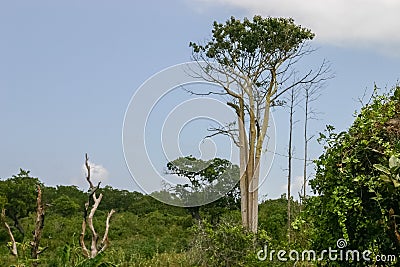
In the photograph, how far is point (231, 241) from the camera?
7031mm

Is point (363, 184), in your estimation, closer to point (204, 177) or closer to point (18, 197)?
point (204, 177)

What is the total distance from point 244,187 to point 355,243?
8.52 m

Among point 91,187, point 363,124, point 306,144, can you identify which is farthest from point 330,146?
point 306,144

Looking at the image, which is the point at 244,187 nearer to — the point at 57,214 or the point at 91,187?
the point at 57,214

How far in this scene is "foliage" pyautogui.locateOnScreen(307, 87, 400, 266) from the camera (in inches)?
128

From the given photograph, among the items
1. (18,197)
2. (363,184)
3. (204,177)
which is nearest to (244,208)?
(204,177)

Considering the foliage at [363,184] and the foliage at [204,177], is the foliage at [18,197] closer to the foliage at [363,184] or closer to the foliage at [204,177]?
the foliage at [204,177]

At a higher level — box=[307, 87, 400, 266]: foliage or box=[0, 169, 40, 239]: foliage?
box=[0, 169, 40, 239]: foliage

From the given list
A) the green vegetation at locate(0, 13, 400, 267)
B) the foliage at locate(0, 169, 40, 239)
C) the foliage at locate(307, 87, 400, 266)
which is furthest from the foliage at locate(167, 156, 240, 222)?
the foliage at locate(307, 87, 400, 266)

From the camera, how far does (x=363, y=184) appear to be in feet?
10.9

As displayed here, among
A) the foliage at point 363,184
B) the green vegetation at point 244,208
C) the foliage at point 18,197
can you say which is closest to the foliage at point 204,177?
the green vegetation at point 244,208

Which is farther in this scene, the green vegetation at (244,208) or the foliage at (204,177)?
the foliage at (204,177)

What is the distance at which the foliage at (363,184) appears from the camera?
325cm

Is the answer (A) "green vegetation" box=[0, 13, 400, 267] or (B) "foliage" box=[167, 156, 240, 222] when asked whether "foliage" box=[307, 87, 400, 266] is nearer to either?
(A) "green vegetation" box=[0, 13, 400, 267]
